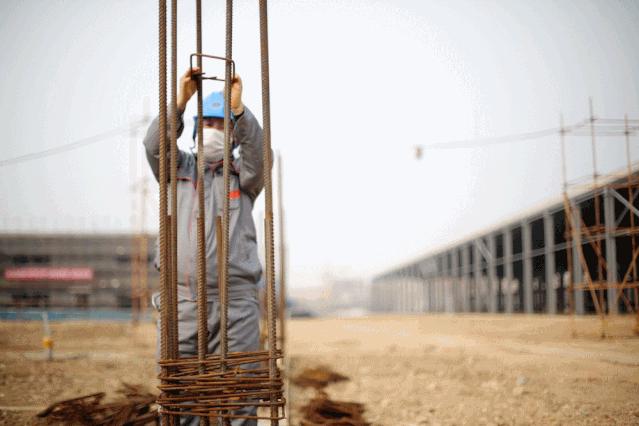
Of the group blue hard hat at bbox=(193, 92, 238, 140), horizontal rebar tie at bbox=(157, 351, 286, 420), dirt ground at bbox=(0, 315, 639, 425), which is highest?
blue hard hat at bbox=(193, 92, 238, 140)

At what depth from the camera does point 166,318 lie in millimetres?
2213

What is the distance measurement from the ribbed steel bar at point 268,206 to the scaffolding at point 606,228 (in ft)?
19.8

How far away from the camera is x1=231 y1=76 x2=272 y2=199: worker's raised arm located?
2.44 meters

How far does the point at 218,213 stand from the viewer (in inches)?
112

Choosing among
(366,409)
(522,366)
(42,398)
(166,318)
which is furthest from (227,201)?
(522,366)

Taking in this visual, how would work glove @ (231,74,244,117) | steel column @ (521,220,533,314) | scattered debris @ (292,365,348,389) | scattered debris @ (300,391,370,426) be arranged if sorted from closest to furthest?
work glove @ (231,74,244,117) → scattered debris @ (300,391,370,426) → scattered debris @ (292,365,348,389) → steel column @ (521,220,533,314)

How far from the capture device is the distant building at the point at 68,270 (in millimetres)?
49781

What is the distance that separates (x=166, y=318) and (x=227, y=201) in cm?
48

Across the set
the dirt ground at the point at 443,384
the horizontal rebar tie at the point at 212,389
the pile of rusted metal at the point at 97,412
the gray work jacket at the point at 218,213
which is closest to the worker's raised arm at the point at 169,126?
the gray work jacket at the point at 218,213

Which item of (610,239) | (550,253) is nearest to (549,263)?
(550,253)

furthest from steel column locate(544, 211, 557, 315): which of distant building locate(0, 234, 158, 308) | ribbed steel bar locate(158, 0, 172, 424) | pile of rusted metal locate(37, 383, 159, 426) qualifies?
distant building locate(0, 234, 158, 308)

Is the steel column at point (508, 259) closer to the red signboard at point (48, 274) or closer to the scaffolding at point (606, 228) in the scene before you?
the scaffolding at point (606, 228)

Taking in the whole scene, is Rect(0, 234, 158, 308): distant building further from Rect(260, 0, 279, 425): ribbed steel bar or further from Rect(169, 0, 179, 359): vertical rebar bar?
Rect(260, 0, 279, 425): ribbed steel bar

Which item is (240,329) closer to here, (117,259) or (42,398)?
(42,398)
